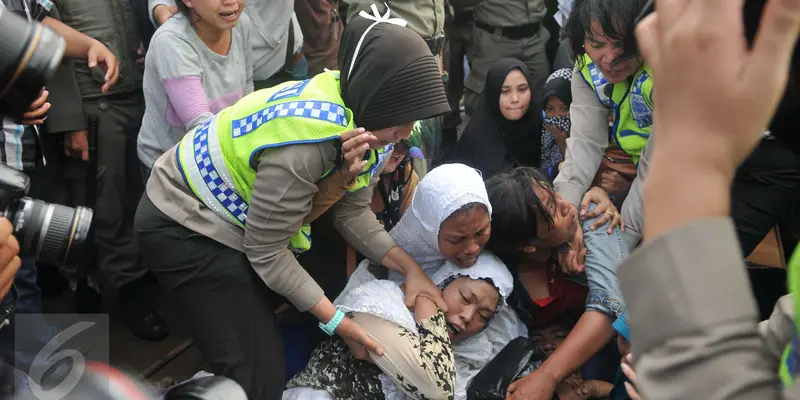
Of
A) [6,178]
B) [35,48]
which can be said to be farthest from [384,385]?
[35,48]

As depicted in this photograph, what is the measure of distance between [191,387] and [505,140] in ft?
8.22

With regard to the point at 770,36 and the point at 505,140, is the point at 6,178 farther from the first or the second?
the point at 505,140

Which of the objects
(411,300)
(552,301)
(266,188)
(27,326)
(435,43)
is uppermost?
(266,188)

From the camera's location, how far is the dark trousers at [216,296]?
1.93m

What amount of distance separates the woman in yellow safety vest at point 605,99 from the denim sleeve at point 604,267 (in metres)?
0.06

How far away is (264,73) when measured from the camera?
9.27 ft

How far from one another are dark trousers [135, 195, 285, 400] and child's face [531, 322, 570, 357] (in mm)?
909

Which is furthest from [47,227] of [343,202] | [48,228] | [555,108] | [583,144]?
[555,108]

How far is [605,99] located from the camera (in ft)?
7.79

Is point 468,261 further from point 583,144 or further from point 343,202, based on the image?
point 583,144

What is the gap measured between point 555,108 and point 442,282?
1.21 m

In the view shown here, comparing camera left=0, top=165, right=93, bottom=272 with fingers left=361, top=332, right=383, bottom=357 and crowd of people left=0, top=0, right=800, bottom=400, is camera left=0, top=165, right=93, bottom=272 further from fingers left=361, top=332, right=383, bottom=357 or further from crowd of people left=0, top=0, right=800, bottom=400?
fingers left=361, top=332, right=383, bottom=357

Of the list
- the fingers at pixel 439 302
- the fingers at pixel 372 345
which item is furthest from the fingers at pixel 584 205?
the fingers at pixel 372 345

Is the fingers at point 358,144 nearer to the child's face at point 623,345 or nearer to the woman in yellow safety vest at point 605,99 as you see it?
the woman in yellow safety vest at point 605,99
